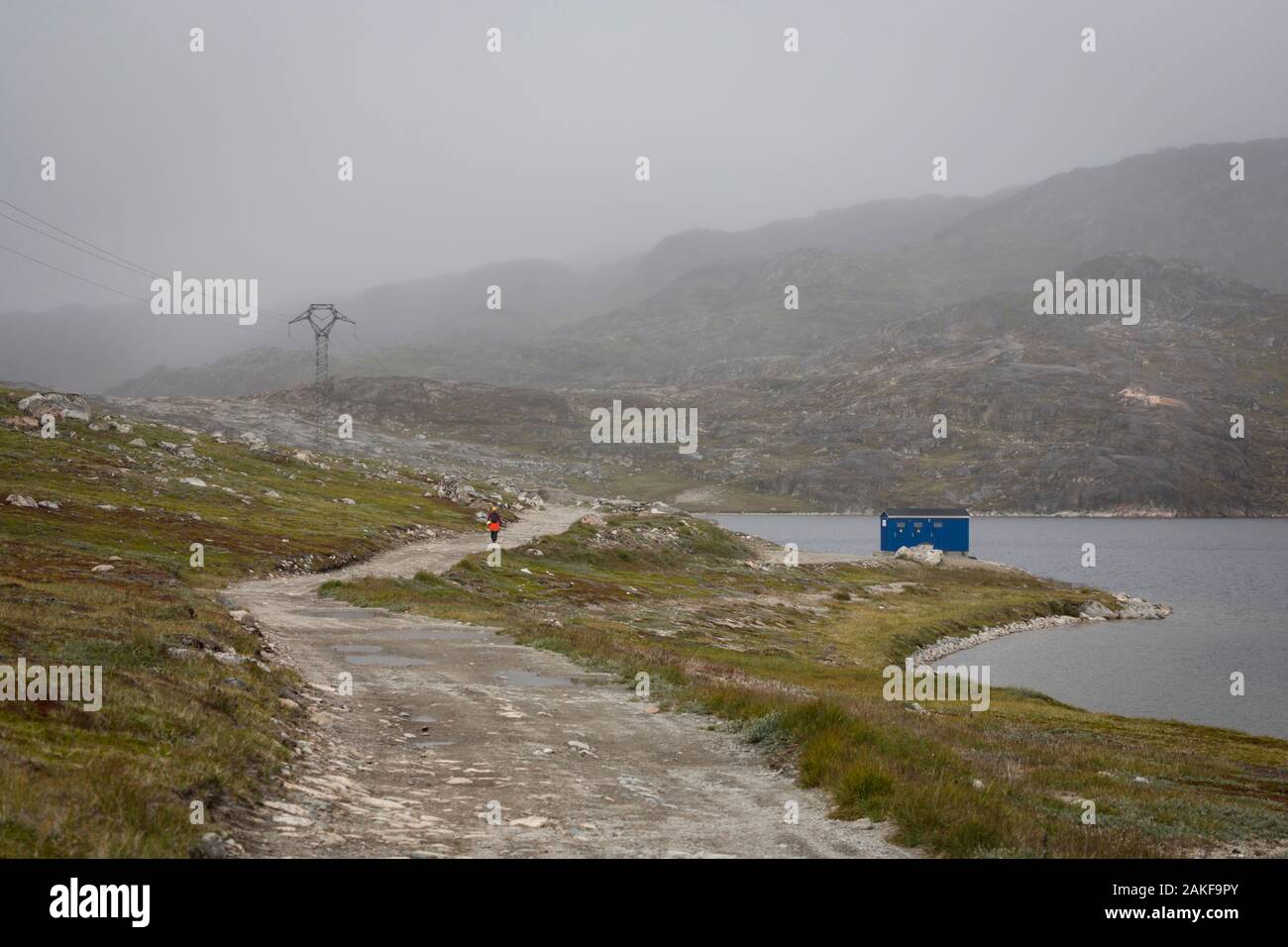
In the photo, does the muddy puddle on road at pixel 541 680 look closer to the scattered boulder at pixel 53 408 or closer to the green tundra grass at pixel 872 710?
the green tundra grass at pixel 872 710

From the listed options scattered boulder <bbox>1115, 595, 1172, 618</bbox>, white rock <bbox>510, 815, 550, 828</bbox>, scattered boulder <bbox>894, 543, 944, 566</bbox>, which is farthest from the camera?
scattered boulder <bbox>894, 543, 944, 566</bbox>

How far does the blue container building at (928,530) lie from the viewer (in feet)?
501

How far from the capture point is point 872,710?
27.0m

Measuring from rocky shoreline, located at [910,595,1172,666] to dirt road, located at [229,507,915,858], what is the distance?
181 feet

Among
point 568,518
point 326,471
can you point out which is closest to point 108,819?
point 568,518

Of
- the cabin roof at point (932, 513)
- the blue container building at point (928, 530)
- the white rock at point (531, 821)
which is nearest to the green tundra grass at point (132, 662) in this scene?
the white rock at point (531, 821)

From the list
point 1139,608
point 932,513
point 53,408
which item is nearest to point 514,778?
point 1139,608

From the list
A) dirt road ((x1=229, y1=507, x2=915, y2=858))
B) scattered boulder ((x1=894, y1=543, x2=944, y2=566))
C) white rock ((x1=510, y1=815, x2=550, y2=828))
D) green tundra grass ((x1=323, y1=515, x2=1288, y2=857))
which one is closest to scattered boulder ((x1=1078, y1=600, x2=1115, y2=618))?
green tundra grass ((x1=323, y1=515, x2=1288, y2=857))

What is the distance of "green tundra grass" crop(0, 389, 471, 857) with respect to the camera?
11.1 meters

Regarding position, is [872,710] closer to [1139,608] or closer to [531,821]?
[531,821]

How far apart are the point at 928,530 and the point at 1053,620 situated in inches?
2101

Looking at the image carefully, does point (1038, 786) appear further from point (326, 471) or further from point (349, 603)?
point (326, 471)

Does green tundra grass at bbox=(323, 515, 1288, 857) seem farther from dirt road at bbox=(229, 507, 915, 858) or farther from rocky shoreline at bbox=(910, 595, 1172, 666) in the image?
rocky shoreline at bbox=(910, 595, 1172, 666)
